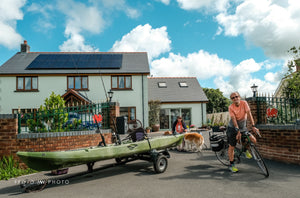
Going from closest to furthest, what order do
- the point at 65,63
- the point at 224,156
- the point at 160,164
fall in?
the point at 160,164 → the point at 224,156 → the point at 65,63

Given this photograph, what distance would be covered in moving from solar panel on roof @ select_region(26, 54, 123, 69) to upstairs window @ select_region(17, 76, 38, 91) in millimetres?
975

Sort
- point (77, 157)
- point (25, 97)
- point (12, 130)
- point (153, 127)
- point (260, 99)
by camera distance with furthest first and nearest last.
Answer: point (153, 127) < point (25, 97) < point (260, 99) < point (12, 130) < point (77, 157)

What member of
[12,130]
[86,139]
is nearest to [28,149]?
[12,130]

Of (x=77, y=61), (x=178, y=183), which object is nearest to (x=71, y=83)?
(x=77, y=61)

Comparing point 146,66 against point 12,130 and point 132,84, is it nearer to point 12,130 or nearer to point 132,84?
point 132,84

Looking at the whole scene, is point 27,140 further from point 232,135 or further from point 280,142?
point 280,142

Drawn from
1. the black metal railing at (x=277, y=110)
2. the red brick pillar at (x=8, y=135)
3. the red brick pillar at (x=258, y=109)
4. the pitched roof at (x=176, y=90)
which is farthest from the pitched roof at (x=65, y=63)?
the black metal railing at (x=277, y=110)

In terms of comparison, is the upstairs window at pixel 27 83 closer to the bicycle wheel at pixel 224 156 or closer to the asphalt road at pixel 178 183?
the asphalt road at pixel 178 183

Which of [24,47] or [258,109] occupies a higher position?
[24,47]

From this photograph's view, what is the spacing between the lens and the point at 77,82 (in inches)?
672

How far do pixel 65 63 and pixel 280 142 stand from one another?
55.6ft

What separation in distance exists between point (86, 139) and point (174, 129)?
3358 millimetres

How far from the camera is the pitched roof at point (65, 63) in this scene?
16.9 metres

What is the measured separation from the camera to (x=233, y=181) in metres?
4.16
